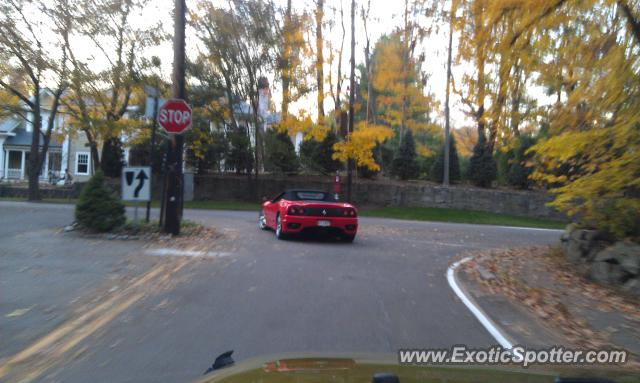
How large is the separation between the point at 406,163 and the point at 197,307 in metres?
27.9

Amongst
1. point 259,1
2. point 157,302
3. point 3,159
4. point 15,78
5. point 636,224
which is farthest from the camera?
point 3,159

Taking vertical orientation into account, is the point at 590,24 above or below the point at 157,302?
above

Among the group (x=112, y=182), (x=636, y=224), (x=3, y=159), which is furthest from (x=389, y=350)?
(x=3, y=159)

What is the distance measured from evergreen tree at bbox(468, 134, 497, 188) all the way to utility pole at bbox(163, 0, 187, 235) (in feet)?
74.5

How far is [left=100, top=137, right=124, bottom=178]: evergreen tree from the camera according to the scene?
34312 mm

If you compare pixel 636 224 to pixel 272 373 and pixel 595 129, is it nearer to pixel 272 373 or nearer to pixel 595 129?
pixel 595 129

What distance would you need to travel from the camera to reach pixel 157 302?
22.1ft

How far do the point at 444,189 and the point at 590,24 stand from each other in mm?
20952

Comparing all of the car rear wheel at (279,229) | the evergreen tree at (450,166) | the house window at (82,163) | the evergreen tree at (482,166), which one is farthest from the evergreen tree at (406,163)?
the house window at (82,163)

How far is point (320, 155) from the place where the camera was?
33188mm

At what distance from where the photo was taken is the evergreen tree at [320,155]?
107 ft

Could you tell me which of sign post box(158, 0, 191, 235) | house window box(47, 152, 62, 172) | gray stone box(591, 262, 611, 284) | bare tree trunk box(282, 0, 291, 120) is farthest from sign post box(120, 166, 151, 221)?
house window box(47, 152, 62, 172)

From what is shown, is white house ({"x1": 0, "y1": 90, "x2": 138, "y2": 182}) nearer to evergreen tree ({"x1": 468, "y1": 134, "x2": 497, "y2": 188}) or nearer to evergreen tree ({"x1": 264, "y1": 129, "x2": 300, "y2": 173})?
evergreen tree ({"x1": 264, "y1": 129, "x2": 300, "y2": 173})

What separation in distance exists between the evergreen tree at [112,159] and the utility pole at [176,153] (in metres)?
23.1
